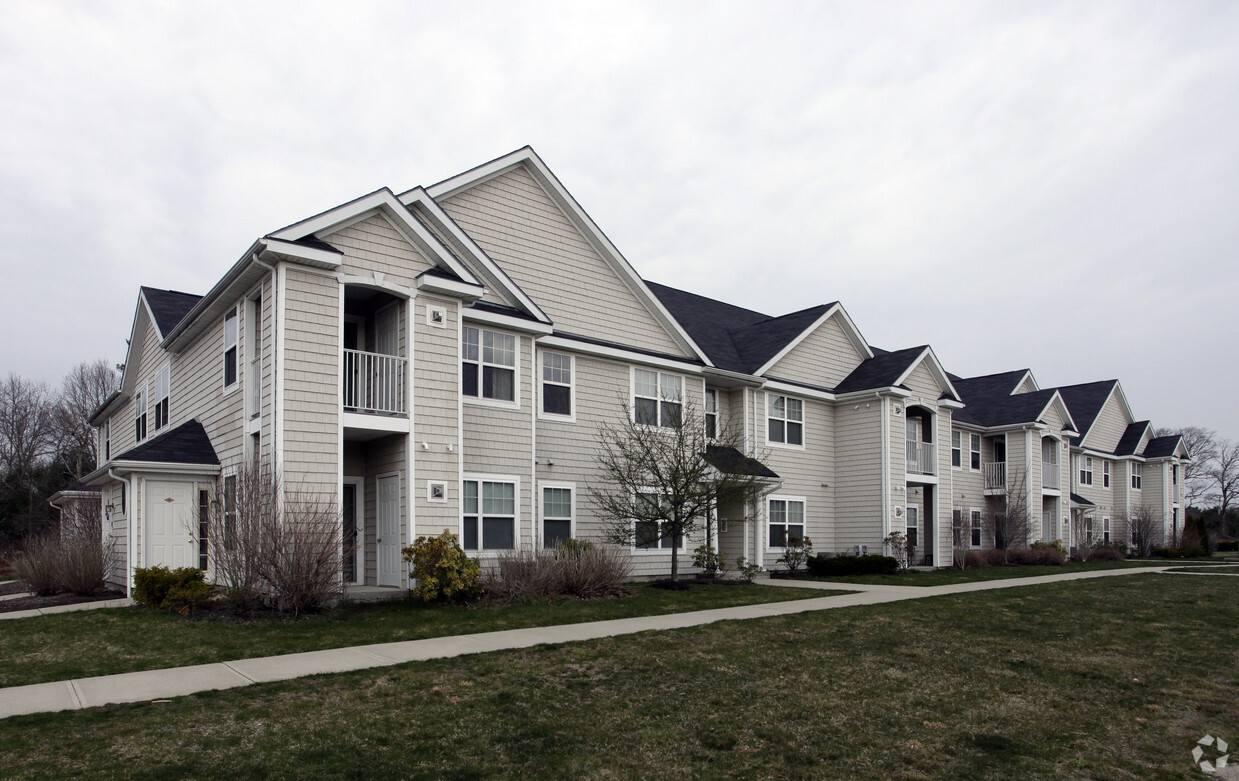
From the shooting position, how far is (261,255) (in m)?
13.4

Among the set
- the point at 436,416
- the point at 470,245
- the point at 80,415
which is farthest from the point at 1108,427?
the point at 80,415

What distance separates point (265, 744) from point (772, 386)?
63.4 ft

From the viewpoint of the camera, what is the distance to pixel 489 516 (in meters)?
16.9

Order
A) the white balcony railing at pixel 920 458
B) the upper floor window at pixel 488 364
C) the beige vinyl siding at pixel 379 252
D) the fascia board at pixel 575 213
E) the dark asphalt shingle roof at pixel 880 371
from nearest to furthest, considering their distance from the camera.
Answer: the beige vinyl siding at pixel 379 252, the upper floor window at pixel 488 364, the fascia board at pixel 575 213, the dark asphalt shingle roof at pixel 880 371, the white balcony railing at pixel 920 458

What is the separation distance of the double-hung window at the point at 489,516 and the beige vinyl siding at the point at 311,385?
3.42 meters

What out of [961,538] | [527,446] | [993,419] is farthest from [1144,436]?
[527,446]

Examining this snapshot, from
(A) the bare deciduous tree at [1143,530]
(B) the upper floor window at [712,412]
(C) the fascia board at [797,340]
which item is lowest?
(A) the bare deciduous tree at [1143,530]

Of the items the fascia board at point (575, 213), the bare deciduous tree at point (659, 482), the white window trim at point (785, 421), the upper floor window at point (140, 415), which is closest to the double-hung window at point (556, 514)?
the bare deciduous tree at point (659, 482)

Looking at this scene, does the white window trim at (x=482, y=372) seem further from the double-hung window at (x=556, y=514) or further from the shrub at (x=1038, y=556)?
the shrub at (x=1038, y=556)

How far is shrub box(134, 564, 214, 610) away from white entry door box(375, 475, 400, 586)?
3.06 meters

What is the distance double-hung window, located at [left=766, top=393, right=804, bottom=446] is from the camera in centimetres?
2452

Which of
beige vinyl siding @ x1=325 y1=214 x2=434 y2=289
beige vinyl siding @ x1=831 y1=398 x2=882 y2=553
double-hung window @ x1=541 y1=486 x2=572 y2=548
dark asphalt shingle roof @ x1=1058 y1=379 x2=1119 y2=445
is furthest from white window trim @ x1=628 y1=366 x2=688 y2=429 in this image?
dark asphalt shingle roof @ x1=1058 y1=379 x2=1119 y2=445

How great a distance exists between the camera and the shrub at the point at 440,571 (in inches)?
549

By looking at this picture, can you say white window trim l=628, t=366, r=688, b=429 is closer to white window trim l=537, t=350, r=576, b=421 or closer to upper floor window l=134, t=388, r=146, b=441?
white window trim l=537, t=350, r=576, b=421
